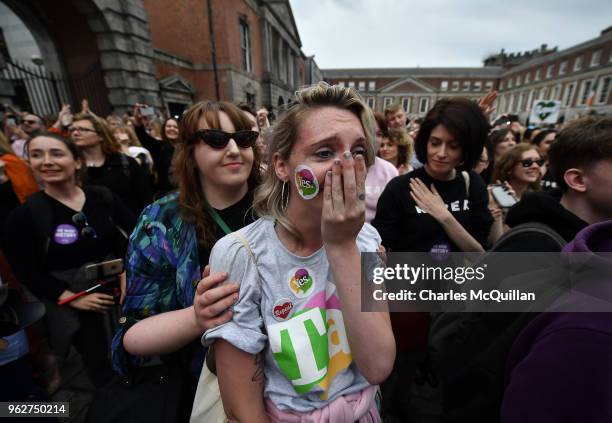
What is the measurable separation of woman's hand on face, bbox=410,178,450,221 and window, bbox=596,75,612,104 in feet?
176

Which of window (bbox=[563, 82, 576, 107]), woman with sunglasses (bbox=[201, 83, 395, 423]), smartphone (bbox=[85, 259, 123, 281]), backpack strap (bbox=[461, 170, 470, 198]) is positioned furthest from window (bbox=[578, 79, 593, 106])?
smartphone (bbox=[85, 259, 123, 281])

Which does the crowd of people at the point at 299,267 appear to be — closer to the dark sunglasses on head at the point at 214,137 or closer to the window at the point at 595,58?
the dark sunglasses on head at the point at 214,137

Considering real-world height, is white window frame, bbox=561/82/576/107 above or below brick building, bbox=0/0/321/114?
above

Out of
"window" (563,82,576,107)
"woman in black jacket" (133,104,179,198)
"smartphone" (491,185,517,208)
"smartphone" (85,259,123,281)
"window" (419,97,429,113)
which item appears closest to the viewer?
"smartphone" (85,259,123,281)

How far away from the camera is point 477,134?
207cm

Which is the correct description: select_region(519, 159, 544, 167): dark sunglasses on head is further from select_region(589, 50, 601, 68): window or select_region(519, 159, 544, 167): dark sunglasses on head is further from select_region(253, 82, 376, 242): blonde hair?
select_region(589, 50, 601, 68): window

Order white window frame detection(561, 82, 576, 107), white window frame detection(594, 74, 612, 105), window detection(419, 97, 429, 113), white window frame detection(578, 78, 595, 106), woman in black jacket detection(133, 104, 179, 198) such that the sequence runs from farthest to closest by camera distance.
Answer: window detection(419, 97, 429, 113) → white window frame detection(561, 82, 576, 107) → white window frame detection(578, 78, 595, 106) → white window frame detection(594, 74, 612, 105) → woman in black jacket detection(133, 104, 179, 198)

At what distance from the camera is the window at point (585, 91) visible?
38500 millimetres

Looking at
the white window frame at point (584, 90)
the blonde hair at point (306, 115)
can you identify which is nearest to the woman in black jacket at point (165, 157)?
the blonde hair at point (306, 115)

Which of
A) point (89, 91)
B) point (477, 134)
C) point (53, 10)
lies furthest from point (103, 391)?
point (53, 10)

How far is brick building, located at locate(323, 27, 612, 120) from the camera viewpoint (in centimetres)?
3744

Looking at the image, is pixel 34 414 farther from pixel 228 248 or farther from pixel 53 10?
pixel 53 10

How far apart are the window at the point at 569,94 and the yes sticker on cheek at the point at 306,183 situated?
60278 millimetres

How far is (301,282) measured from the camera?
3.86 ft
